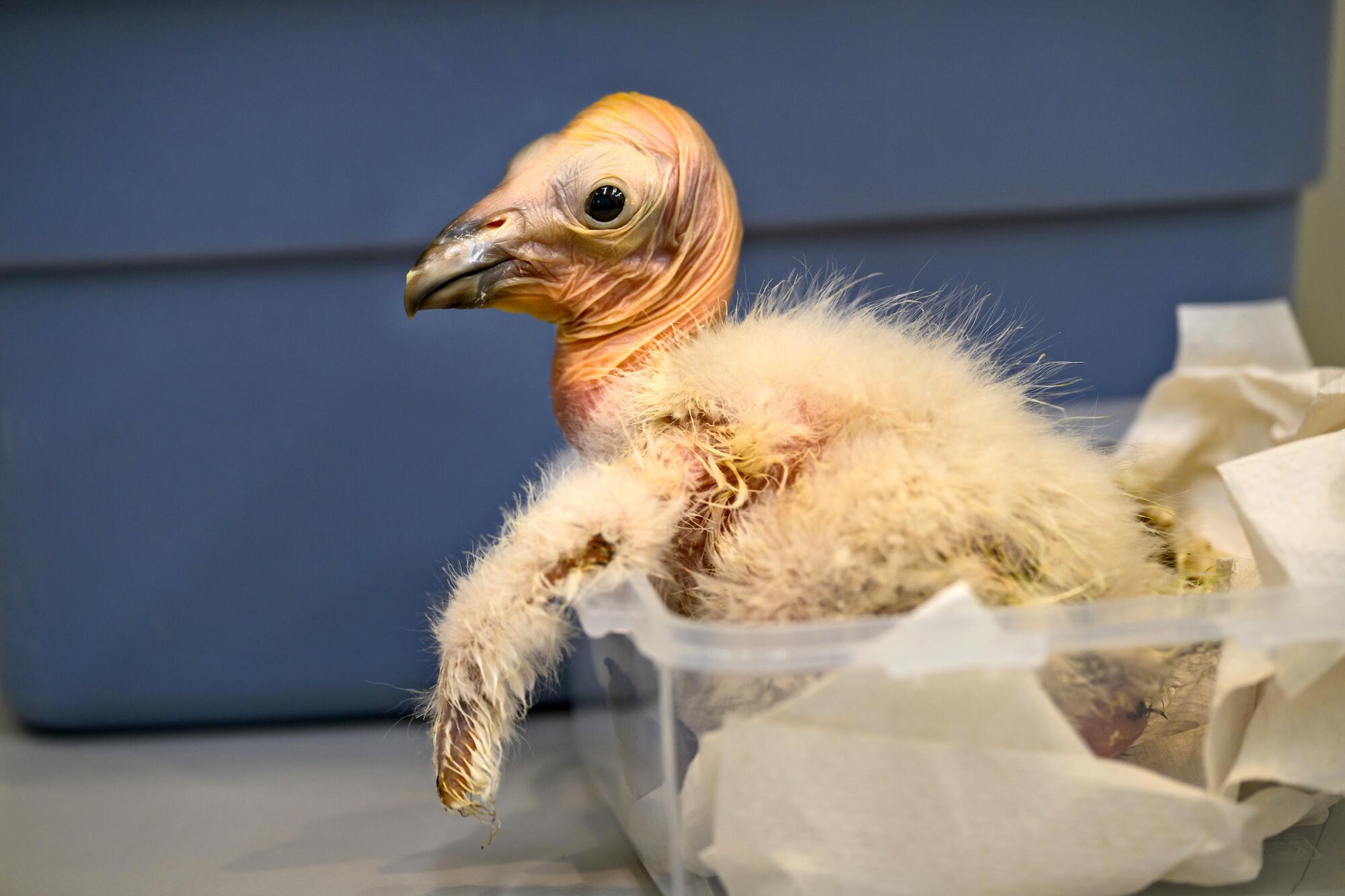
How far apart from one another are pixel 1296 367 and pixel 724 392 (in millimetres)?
521

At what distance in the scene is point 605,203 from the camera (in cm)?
52

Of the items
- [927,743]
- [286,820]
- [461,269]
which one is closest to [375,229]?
[461,269]

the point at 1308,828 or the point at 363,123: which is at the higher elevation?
the point at 363,123

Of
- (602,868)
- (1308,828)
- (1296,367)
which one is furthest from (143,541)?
(1296,367)

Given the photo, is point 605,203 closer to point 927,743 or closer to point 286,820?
point 927,743

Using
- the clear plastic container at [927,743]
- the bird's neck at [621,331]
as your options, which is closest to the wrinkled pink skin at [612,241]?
the bird's neck at [621,331]

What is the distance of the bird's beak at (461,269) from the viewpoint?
0.51 m

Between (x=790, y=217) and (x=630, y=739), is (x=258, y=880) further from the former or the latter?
(x=790, y=217)

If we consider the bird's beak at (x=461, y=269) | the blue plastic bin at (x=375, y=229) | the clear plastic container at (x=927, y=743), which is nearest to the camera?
the clear plastic container at (x=927, y=743)

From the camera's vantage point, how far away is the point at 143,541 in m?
0.75

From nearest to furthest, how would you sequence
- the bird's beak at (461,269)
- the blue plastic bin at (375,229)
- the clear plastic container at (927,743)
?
the clear plastic container at (927,743), the bird's beak at (461,269), the blue plastic bin at (375,229)

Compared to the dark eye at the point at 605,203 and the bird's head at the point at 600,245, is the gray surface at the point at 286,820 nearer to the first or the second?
the bird's head at the point at 600,245

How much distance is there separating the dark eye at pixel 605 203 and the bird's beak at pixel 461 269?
0.14 ft

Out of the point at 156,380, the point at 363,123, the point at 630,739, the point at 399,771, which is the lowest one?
the point at 399,771
